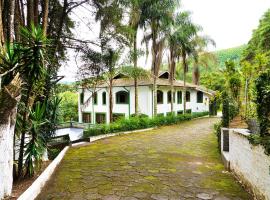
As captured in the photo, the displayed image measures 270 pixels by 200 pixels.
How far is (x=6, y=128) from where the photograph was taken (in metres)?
4.24

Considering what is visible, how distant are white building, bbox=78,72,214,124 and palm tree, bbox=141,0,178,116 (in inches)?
152

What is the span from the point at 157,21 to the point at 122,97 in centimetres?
906

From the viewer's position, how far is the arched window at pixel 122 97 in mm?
22864

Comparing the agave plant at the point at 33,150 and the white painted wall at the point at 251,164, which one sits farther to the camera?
the agave plant at the point at 33,150

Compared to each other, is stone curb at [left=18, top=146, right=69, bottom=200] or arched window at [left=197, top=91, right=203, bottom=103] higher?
arched window at [left=197, top=91, right=203, bottom=103]

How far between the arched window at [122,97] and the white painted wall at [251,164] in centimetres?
1705

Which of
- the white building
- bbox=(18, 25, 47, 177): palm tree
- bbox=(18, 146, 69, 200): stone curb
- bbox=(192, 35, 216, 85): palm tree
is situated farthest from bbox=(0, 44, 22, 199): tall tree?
bbox=(192, 35, 216, 85): palm tree

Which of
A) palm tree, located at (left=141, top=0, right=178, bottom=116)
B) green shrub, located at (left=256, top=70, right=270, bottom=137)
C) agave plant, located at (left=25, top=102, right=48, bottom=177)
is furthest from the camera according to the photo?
palm tree, located at (left=141, top=0, right=178, bottom=116)

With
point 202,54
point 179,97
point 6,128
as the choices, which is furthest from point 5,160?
point 202,54

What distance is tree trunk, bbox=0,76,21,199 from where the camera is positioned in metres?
4.17

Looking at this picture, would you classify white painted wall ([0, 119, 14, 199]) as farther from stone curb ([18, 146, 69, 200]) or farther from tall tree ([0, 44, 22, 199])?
stone curb ([18, 146, 69, 200])

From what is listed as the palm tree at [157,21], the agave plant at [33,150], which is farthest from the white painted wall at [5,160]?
the palm tree at [157,21]

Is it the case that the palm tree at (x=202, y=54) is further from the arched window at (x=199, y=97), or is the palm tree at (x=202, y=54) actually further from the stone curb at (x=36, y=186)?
the stone curb at (x=36, y=186)

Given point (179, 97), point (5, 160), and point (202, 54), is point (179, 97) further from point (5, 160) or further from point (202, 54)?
point (5, 160)
